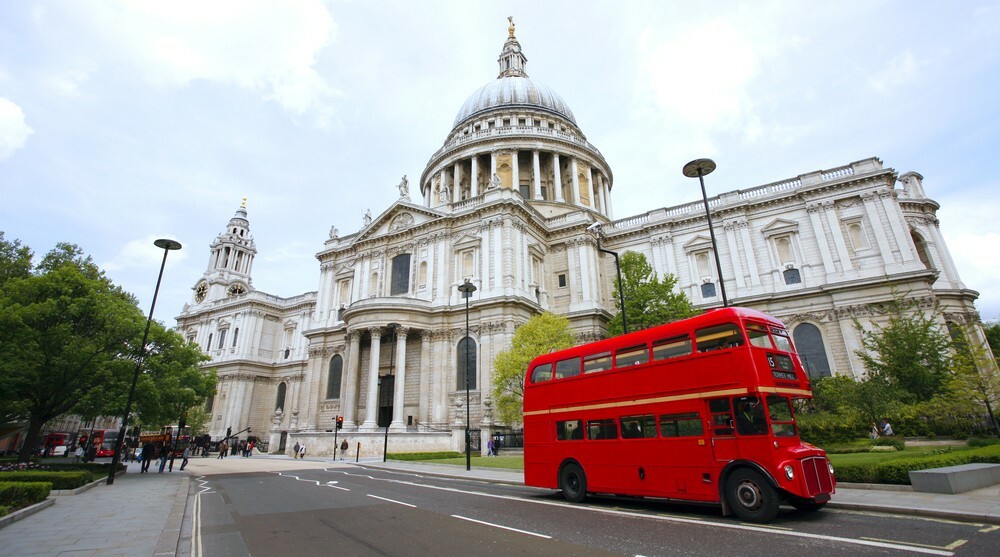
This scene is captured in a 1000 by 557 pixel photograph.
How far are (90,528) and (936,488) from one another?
17.9 metres

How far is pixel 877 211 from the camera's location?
109 ft

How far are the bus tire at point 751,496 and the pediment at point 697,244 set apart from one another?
32.1m

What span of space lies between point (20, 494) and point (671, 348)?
1565cm

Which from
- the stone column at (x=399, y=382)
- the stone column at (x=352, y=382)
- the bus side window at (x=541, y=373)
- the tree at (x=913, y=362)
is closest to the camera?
the bus side window at (x=541, y=373)

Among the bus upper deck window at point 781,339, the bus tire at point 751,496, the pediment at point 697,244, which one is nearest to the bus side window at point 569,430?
the bus tire at point 751,496

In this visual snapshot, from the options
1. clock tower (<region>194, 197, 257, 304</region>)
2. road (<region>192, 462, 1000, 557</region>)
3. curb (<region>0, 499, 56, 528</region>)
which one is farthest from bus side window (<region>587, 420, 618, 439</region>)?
clock tower (<region>194, 197, 257, 304</region>)

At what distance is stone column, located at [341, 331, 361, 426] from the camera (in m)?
36.9

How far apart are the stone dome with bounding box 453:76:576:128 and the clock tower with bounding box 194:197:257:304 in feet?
120

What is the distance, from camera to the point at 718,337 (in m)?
10.5

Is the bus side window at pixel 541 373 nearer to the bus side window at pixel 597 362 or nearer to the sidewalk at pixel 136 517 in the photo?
the bus side window at pixel 597 362

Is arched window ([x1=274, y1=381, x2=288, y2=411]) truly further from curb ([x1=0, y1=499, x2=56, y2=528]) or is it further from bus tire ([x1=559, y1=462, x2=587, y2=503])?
bus tire ([x1=559, y1=462, x2=587, y2=503])

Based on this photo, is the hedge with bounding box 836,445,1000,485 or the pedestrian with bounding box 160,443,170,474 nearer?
the hedge with bounding box 836,445,1000,485

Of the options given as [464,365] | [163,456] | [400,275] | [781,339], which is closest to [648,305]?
[464,365]

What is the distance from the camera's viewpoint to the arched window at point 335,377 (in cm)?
4112
